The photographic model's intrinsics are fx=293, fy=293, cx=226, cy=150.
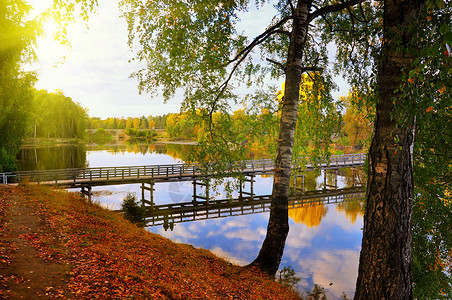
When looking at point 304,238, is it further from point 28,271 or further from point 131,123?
point 131,123

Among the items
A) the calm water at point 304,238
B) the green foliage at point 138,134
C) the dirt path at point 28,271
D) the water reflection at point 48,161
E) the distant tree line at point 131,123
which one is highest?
the distant tree line at point 131,123

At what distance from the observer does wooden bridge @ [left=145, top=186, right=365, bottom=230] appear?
2312 cm

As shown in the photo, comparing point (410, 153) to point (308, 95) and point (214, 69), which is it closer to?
point (214, 69)

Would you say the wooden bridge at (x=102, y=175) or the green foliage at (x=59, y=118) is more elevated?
the green foliage at (x=59, y=118)

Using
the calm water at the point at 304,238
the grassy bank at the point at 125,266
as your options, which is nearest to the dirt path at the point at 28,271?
the grassy bank at the point at 125,266

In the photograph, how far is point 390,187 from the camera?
412 centimetres

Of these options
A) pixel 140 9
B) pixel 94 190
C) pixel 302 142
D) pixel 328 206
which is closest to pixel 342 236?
pixel 328 206

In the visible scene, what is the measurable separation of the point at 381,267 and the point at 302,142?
7310mm

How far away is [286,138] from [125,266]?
16.4 feet

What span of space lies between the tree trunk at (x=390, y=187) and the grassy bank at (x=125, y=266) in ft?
10.3

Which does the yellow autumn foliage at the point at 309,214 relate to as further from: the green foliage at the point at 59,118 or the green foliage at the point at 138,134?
the green foliage at the point at 138,134

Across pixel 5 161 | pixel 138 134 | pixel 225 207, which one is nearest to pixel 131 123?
pixel 138 134

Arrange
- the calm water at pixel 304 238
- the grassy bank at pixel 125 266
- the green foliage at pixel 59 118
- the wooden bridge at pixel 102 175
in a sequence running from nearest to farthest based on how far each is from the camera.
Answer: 1. the grassy bank at pixel 125 266
2. the calm water at pixel 304 238
3. the wooden bridge at pixel 102 175
4. the green foliage at pixel 59 118

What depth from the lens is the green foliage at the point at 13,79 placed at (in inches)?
619
